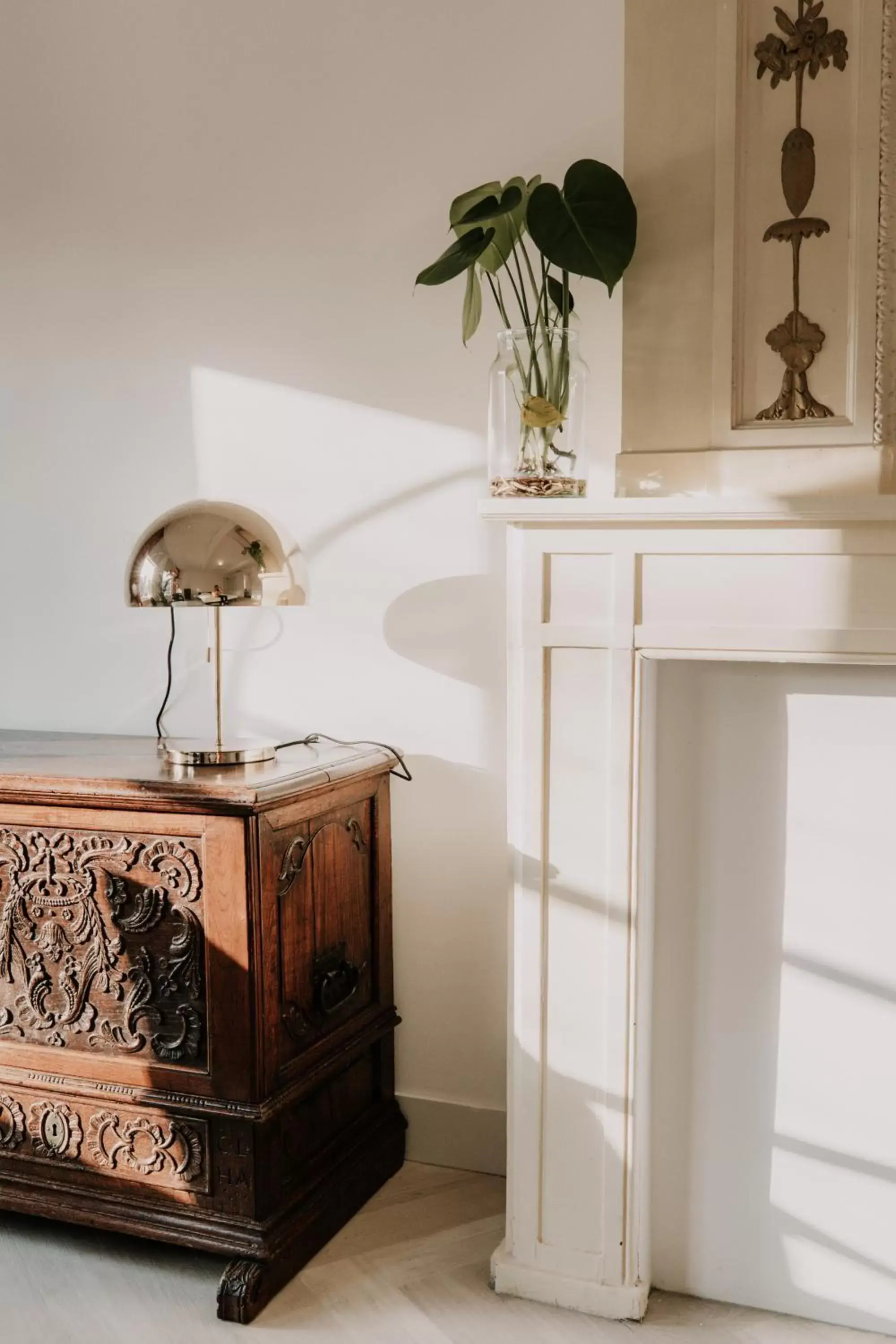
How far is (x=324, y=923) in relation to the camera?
2.30 m

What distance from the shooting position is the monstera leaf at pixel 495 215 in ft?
6.72

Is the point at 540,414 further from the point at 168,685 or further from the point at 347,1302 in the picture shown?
the point at 347,1302

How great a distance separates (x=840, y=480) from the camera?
2.00 metres

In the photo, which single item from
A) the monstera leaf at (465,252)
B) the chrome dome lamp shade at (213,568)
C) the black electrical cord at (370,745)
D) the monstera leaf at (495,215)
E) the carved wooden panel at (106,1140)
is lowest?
the carved wooden panel at (106,1140)

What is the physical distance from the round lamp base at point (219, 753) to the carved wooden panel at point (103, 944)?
195mm

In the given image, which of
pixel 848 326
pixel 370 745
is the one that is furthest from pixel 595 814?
pixel 848 326

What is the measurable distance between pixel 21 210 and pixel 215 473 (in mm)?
817

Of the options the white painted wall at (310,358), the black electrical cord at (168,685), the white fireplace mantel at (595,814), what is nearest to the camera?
the white fireplace mantel at (595,814)

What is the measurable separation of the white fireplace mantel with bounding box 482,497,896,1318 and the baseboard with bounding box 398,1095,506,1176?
406mm

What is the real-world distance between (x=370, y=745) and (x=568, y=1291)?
1108 millimetres

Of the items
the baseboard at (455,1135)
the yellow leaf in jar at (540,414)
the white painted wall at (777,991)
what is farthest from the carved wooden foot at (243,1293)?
the yellow leaf in jar at (540,414)

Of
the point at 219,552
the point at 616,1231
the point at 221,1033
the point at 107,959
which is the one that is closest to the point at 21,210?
the point at 219,552

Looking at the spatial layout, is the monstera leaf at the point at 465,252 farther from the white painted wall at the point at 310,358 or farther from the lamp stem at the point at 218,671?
the lamp stem at the point at 218,671

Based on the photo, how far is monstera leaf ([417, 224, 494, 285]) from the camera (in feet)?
6.86
